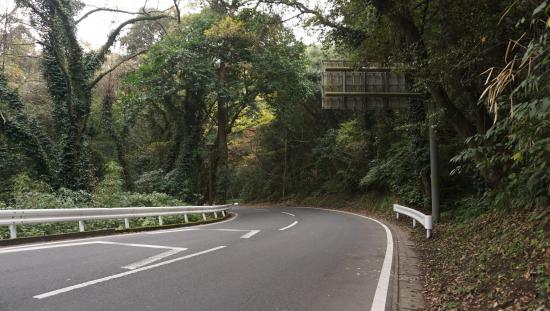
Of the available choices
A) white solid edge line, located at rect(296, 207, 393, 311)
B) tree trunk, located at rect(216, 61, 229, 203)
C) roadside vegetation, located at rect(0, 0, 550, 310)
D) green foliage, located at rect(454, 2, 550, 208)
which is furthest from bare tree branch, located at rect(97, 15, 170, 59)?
green foliage, located at rect(454, 2, 550, 208)

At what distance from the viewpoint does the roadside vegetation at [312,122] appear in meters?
5.98

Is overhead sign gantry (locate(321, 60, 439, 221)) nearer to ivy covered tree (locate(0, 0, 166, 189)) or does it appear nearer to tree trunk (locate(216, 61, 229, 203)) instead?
tree trunk (locate(216, 61, 229, 203))

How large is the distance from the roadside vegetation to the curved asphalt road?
1.40 m

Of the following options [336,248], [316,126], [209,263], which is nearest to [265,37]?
[316,126]

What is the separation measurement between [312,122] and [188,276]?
3100 centimetres

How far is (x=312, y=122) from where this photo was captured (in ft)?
120

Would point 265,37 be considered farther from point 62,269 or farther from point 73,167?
point 62,269

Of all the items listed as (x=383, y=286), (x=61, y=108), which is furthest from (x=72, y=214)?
(x=61, y=108)

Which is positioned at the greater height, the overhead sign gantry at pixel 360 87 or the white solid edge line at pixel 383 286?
the overhead sign gantry at pixel 360 87

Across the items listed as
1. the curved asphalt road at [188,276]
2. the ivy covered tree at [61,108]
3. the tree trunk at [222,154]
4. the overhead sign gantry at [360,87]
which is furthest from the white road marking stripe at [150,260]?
the tree trunk at [222,154]

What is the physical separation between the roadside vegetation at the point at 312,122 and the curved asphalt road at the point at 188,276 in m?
1.40

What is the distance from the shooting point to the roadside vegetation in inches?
235

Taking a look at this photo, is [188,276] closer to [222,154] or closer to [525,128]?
[525,128]

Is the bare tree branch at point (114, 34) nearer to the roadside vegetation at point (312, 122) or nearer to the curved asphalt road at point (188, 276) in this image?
the roadside vegetation at point (312, 122)
